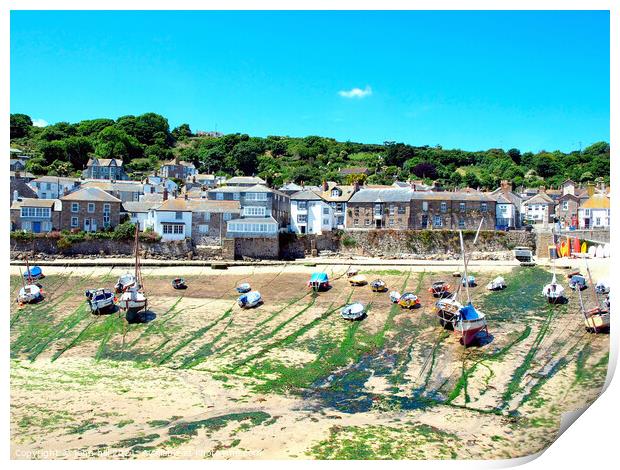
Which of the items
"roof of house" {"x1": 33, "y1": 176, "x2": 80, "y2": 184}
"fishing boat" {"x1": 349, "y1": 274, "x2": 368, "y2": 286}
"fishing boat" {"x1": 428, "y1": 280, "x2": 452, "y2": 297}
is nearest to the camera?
"fishing boat" {"x1": 428, "y1": 280, "x2": 452, "y2": 297}

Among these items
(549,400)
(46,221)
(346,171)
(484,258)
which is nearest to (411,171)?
(346,171)

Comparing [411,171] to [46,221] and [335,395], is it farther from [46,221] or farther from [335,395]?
[335,395]

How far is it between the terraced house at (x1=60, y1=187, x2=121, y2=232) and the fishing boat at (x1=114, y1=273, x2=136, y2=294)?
21.6 feet

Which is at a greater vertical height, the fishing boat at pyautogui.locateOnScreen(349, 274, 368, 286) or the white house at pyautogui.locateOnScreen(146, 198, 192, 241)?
the white house at pyautogui.locateOnScreen(146, 198, 192, 241)

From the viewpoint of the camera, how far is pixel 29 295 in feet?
62.7

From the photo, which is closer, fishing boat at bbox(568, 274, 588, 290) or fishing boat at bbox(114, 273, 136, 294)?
fishing boat at bbox(568, 274, 588, 290)

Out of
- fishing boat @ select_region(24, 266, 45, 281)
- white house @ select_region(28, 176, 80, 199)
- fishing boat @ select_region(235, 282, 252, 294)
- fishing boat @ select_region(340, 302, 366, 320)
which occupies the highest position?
white house @ select_region(28, 176, 80, 199)

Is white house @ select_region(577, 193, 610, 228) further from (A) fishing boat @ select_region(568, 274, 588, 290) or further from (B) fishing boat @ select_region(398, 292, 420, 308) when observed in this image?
(B) fishing boat @ select_region(398, 292, 420, 308)

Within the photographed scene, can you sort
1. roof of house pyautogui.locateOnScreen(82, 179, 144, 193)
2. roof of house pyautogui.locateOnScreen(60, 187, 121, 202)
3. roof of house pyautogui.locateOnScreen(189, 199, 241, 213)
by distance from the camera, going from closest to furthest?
roof of house pyautogui.locateOnScreen(60, 187, 121, 202) < roof of house pyautogui.locateOnScreen(189, 199, 241, 213) < roof of house pyautogui.locateOnScreen(82, 179, 144, 193)

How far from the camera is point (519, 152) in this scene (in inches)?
Result: 2442

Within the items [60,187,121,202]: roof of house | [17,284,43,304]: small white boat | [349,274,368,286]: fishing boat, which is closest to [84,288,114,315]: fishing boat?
[17,284,43,304]: small white boat

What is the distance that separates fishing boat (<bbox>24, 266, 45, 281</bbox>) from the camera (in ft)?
72.7
